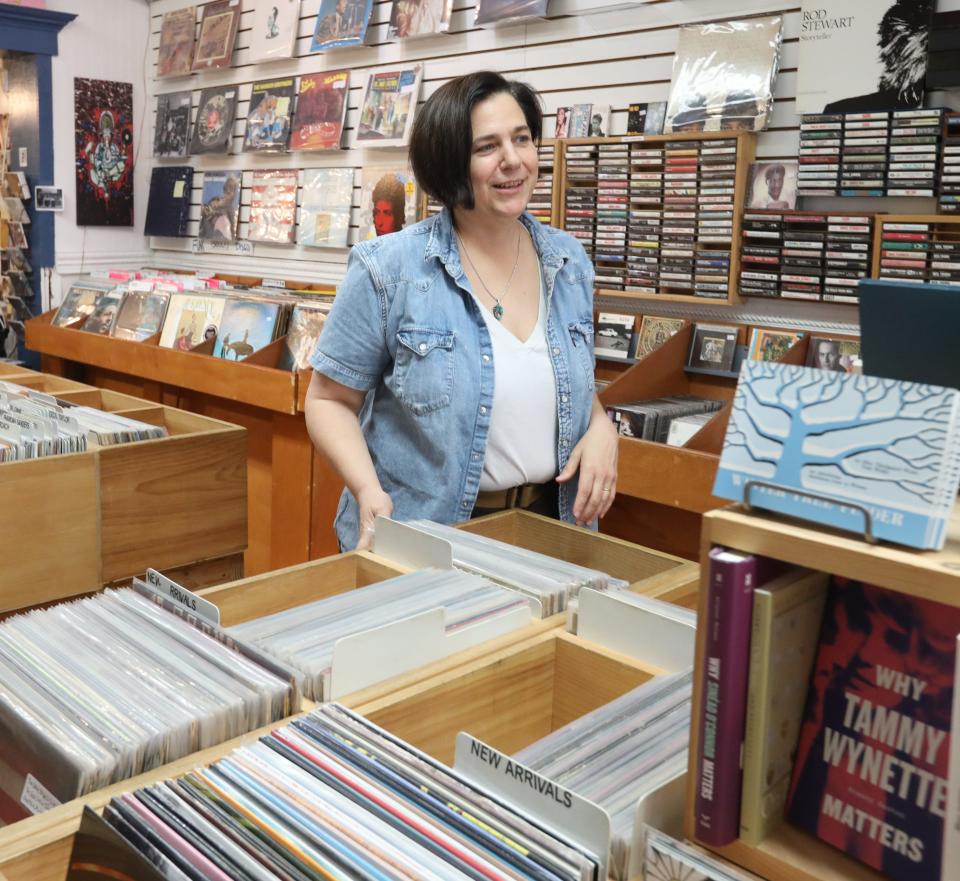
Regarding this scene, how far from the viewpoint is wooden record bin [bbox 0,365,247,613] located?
255 centimetres

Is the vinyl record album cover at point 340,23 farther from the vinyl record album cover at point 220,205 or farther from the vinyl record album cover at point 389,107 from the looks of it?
the vinyl record album cover at point 220,205

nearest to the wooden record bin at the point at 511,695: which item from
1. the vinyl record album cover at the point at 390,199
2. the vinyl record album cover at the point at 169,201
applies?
the vinyl record album cover at the point at 390,199

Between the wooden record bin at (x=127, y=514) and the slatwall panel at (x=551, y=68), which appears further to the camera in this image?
the slatwall panel at (x=551, y=68)

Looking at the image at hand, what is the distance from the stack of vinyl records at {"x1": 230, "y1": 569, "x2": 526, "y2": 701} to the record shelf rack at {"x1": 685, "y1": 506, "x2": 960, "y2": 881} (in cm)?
56

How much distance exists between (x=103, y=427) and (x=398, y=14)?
9.83 feet

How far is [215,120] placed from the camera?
6277 mm

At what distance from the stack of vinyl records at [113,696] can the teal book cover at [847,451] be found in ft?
2.14

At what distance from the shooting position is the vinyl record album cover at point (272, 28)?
5.64 metres

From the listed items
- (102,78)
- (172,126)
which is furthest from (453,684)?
(102,78)

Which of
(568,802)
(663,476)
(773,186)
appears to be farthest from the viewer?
(773,186)

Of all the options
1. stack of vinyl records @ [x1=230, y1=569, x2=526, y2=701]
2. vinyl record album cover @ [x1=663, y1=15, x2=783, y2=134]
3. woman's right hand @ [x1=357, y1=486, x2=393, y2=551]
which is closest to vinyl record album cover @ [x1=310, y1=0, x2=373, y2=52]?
vinyl record album cover @ [x1=663, y1=15, x2=783, y2=134]

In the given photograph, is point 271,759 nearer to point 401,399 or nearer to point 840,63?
point 401,399

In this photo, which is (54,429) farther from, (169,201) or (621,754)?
(169,201)

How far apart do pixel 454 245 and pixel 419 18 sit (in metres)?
3.21
